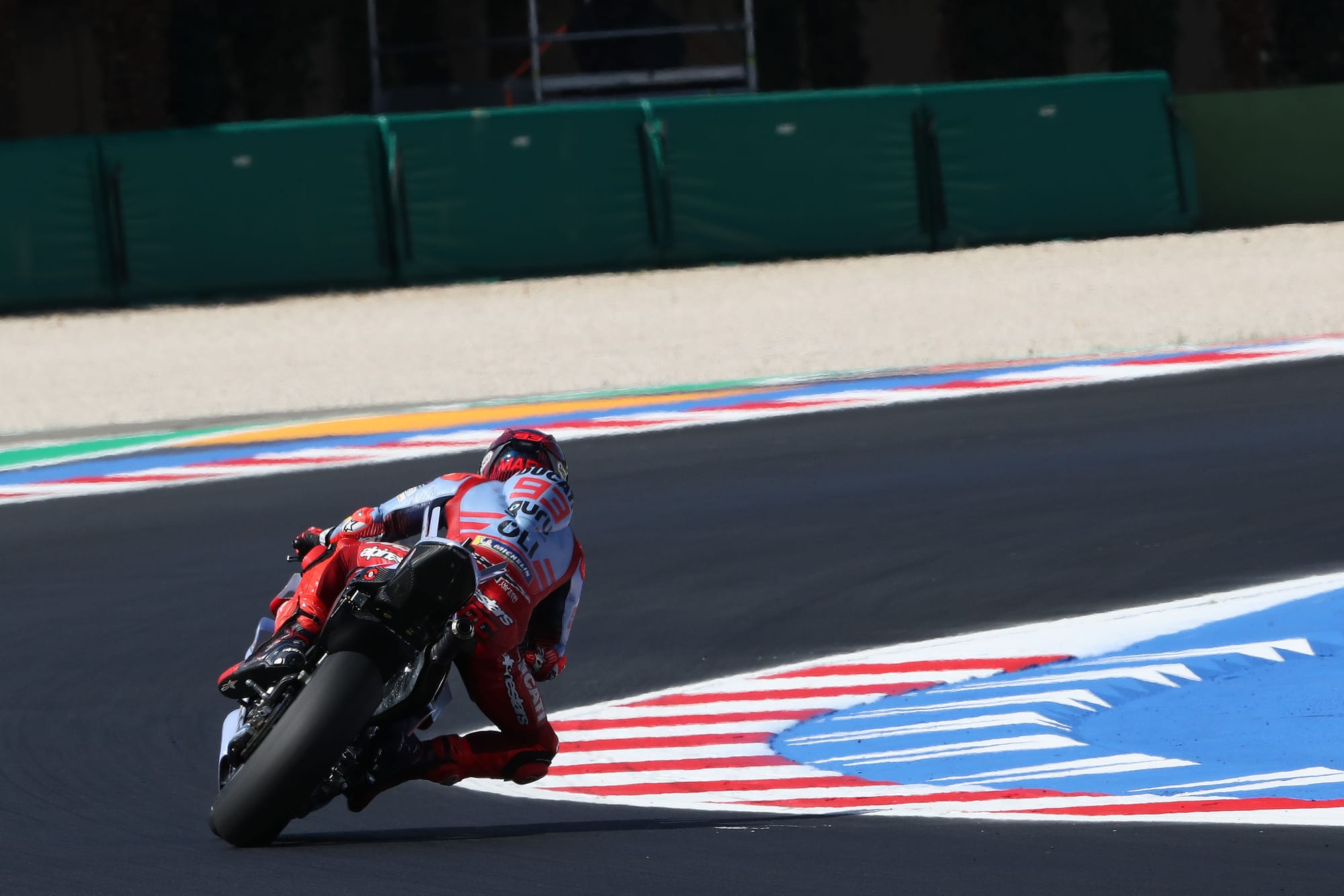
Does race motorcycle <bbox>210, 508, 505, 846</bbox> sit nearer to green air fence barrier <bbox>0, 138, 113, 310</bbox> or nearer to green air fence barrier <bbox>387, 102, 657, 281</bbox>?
green air fence barrier <bbox>387, 102, 657, 281</bbox>

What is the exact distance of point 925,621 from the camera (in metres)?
9.45

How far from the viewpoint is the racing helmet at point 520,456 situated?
640 centimetres

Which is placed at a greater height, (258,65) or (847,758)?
(258,65)

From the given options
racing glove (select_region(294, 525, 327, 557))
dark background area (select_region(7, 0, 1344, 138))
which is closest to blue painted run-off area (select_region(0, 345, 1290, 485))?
racing glove (select_region(294, 525, 327, 557))

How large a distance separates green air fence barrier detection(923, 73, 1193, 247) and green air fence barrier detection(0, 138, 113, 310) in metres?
9.24

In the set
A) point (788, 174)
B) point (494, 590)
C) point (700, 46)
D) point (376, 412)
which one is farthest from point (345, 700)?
point (700, 46)

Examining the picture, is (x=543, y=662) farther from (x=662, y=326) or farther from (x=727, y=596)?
(x=662, y=326)

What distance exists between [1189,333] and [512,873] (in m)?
12.7

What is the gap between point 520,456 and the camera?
6.41 m

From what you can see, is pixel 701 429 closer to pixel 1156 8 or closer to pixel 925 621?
pixel 925 621

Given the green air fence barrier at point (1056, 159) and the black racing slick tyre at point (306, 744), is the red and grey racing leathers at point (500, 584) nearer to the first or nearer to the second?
the black racing slick tyre at point (306, 744)

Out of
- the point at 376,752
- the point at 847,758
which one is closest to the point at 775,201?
the point at 847,758

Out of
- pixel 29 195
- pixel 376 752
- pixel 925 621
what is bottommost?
pixel 925 621

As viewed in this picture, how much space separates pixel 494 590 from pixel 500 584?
24 millimetres
